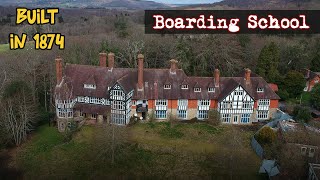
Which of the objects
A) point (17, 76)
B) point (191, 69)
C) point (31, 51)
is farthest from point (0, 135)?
point (191, 69)

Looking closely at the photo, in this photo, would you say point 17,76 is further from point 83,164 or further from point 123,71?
point 83,164

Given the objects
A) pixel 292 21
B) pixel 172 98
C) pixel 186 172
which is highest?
pixel 292 21

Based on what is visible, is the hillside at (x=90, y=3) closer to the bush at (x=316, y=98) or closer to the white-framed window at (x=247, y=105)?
the bush at (x=316, y=98)

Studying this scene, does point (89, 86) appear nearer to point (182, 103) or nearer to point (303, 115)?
point (182, 103)

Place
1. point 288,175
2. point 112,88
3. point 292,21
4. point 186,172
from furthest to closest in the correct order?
point 292,21, point 112,88, point 186,172, point 288,175

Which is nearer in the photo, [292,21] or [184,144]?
[184,144]
